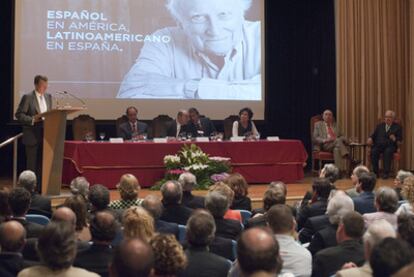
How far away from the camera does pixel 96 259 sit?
2.62 metres

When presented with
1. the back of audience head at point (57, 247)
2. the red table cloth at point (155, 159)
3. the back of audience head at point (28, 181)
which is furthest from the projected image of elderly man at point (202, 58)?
the back of audience head at point (57, 247)

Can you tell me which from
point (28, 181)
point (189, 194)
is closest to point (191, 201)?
point (189, 194)

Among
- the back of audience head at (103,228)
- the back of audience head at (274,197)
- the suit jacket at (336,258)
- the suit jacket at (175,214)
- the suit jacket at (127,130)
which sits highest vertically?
the suit jacket at (127,130)

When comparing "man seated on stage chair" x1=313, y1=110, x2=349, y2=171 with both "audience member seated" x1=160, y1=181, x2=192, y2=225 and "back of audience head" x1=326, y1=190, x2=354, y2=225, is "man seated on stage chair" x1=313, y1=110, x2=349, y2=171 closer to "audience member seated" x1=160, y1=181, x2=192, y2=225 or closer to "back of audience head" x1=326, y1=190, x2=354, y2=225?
"audience member seated" x1=160, y1=181, x2=192, y2=225

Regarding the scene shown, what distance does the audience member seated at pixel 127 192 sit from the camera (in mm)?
4152

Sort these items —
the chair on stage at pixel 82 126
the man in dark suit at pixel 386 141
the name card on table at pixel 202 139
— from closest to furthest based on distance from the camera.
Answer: the name card on table at pixel 202 139
the chair on stage at pixel 82 126
the man in dark suit at pixel 386 141

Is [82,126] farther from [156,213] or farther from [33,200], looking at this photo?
[156,213]

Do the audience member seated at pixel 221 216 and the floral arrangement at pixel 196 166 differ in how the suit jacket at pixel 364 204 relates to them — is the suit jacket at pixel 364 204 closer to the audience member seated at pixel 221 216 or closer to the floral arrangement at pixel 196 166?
the audience member seated at pixel 221 216

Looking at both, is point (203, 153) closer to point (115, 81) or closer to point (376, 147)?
point (115, 81)

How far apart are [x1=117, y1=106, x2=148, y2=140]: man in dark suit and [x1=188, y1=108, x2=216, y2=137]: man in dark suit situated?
0.71 metres

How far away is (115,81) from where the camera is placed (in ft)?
30.8

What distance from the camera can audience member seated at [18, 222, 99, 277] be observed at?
2062mm

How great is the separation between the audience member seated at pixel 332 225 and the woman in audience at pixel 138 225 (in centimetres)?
98

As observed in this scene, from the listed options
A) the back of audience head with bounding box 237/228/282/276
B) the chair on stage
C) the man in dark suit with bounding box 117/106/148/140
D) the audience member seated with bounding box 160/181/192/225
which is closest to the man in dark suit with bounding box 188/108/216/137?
the man in dark suit with bounding box 117/106/148/140
